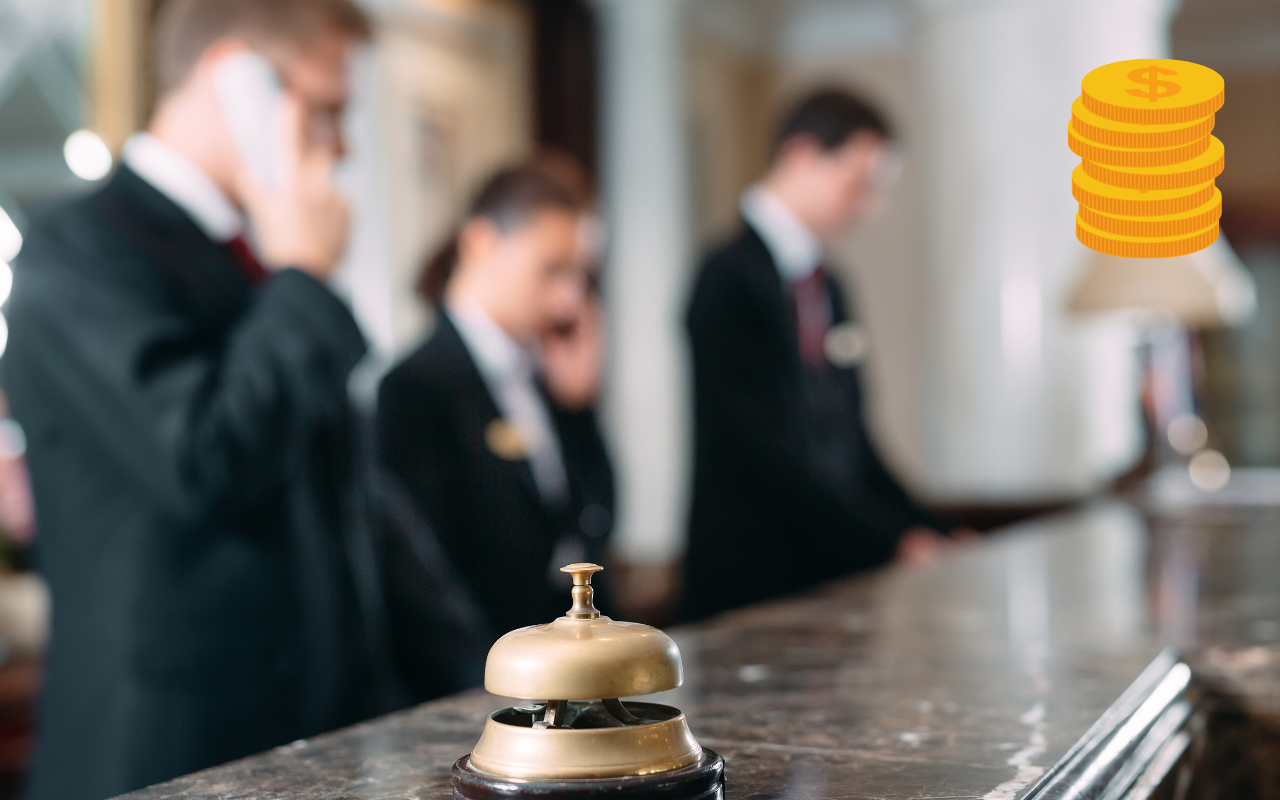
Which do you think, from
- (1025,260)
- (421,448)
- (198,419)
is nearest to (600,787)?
(198,419)

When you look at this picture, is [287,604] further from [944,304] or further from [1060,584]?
[944,304]

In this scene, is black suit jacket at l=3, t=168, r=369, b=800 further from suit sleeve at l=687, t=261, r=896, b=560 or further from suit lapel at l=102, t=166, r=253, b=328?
suit sleeve at l=687, t=261, r=896, b=560

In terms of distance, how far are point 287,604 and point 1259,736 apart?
1.05 meters

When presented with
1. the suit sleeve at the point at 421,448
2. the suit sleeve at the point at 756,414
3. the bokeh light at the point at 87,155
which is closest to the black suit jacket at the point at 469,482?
the suit sleeve at the point at 421,448

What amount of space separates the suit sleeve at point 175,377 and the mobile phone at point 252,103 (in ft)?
0.61

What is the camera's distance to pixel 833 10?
7.86 m

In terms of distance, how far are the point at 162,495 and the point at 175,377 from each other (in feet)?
0.44

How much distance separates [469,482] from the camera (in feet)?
6.94

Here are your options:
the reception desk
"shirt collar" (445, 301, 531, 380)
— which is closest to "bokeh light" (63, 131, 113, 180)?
"shirt collar" (445, 301, 531, 380)

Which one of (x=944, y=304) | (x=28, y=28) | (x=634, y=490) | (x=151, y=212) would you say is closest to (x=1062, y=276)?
(x=944, y=304)

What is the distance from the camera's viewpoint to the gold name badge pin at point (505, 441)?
7.08 ft

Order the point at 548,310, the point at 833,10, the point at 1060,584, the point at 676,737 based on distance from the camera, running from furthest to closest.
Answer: the point at 833,10
the point at 548,310
the point at 1060,584
the point at 676,737

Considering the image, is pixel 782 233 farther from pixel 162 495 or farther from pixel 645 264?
pixel 645 264

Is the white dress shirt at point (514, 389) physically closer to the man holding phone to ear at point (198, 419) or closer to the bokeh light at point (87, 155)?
the man holding phone to ear at point (198, 419)
